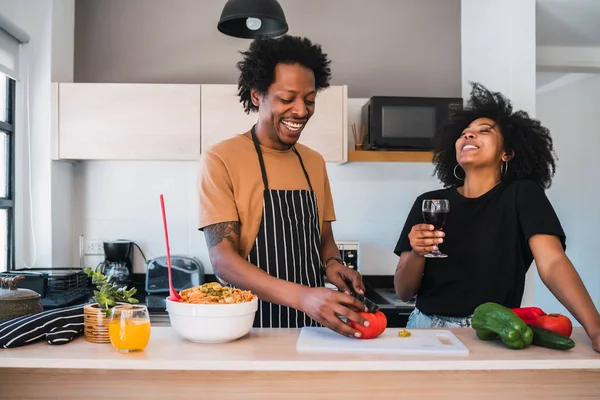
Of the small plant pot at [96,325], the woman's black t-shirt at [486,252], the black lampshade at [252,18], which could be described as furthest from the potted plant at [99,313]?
the black lampshade at [252,18]

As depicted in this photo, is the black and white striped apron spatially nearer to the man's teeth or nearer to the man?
the man

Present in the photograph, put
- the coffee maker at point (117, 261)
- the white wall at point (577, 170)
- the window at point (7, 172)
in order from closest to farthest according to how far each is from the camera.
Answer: the window at point (7, 172) → the coffee maker at point (117, 261) → the white wall at point (577, 170)

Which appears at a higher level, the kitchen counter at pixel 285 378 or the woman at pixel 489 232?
the woman at pixel 489 232

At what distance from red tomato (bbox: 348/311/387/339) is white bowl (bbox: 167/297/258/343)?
0.27 meters

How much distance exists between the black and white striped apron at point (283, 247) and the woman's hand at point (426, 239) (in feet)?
1.27

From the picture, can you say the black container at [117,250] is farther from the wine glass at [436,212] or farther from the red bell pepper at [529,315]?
the red bell pepper at [529,315]

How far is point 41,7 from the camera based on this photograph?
3.26 m

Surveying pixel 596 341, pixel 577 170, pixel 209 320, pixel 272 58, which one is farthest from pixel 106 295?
pixel 577 170

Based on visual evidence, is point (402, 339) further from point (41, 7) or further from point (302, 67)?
point (41, 7)

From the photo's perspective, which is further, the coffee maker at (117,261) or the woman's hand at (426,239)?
the coffee maker at (117,261)

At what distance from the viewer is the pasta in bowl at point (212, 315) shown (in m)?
1.43

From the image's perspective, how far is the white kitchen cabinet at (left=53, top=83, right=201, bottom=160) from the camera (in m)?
3.23

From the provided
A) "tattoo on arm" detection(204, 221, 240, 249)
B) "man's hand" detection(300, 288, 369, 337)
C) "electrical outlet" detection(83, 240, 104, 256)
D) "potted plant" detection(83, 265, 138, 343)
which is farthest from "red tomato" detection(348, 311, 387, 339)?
"electrical outlet" detection(83, 240, 104, 256)

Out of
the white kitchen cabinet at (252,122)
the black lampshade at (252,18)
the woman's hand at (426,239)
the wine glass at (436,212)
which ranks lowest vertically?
the woman's hand at (426,239)
